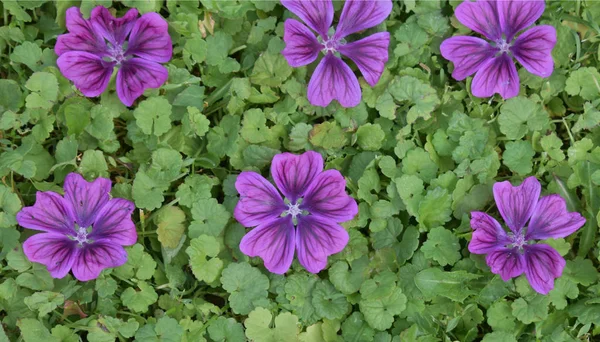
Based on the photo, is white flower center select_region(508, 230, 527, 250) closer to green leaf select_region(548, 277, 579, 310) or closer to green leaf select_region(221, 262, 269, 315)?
green leaf select_region(548, 277, 579, 310)

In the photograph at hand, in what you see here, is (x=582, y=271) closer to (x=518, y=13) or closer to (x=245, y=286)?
(x=518, y=13)

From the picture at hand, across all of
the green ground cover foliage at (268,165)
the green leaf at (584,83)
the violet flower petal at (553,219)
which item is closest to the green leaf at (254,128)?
the green ground cover foliage at (268,165)

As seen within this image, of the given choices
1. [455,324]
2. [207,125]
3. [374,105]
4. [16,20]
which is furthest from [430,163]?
[16,20]

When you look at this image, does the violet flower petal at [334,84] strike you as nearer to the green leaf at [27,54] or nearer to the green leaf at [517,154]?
the green leaf at [517,154]

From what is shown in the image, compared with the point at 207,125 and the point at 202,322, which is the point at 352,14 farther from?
the point at 202,322

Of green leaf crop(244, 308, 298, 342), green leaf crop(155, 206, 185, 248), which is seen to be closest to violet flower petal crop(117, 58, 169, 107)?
green leaf crop(155, 206, 185, 248)

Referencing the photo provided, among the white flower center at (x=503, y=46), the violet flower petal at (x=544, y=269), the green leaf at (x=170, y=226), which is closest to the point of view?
the violet flower petal at (x=544, y=269)
